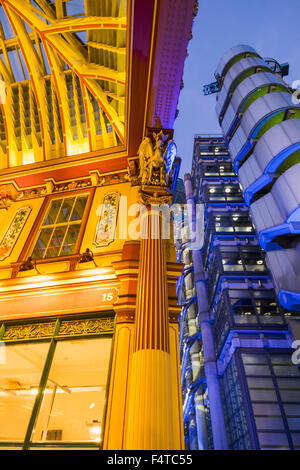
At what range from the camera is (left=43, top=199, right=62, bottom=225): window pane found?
828 centimetres

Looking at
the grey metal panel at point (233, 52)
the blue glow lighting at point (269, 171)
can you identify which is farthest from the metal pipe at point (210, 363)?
the grey metal panel at point (233, 52)

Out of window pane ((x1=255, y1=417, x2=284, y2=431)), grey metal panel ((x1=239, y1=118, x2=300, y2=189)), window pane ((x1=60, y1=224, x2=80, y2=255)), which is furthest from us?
grey metal panel ((x1=239, y1=118, x2=300, y2=189))

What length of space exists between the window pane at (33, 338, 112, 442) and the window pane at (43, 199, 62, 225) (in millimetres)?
3902

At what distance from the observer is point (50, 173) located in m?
9.16

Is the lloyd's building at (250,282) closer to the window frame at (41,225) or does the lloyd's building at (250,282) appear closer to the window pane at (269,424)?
the window pane at (269,424)

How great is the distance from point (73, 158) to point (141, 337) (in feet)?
21.6

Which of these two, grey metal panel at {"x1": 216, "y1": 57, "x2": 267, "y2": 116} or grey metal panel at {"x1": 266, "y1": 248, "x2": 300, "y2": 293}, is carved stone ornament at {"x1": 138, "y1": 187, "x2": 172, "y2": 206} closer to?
grey metal panel at {"x1": 266, "y1": 248, "x2": 300, "y2": 293}

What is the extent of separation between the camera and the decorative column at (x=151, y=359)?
3373 millimetres

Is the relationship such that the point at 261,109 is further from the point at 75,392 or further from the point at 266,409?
the point at 75,392

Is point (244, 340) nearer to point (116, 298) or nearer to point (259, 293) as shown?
point (259, 293)

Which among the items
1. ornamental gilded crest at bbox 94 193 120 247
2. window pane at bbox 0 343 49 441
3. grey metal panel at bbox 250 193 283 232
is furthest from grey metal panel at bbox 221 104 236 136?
window pane at bbox 0 343 49 441

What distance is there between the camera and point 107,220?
7586 millimetres

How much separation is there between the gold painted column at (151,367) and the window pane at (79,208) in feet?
10.7

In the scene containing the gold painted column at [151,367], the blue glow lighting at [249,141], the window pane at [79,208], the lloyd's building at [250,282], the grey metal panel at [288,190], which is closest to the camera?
the gold painted column at [151,367]
